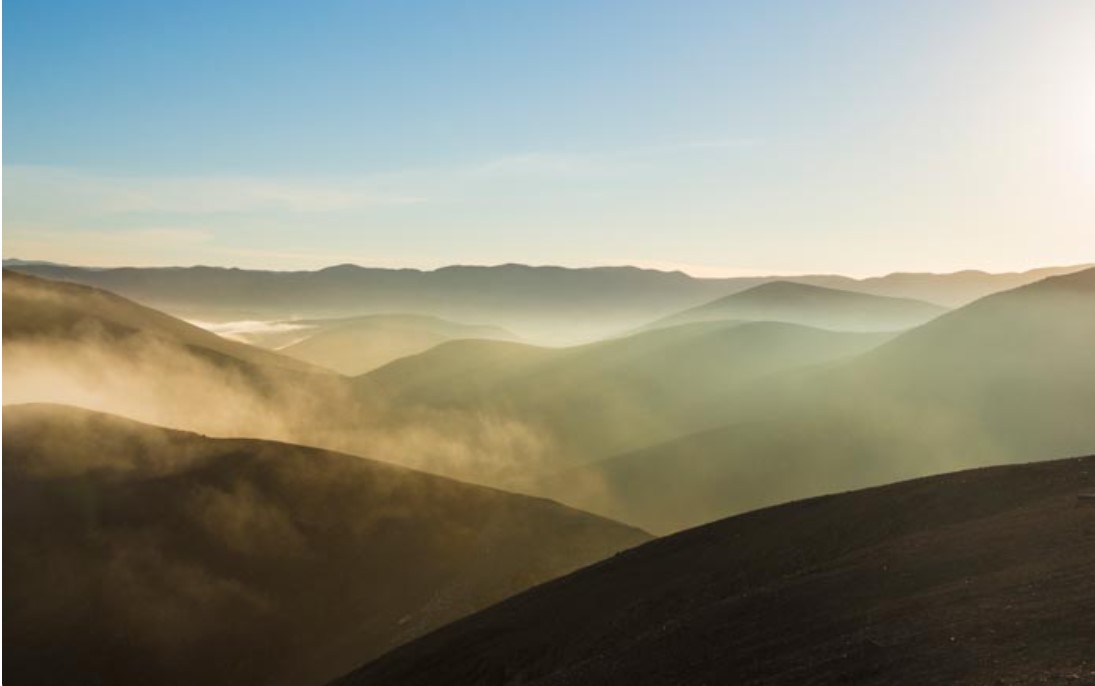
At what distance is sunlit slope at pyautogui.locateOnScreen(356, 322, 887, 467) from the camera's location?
140 metres

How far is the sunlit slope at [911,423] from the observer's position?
86.2m

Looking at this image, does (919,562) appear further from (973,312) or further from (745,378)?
(745,378)

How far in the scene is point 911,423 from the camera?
312 ft

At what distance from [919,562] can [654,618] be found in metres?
8.11

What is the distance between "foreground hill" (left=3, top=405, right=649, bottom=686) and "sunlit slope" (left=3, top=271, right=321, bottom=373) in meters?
57.0

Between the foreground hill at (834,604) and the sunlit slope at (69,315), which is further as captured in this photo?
the sunlit slope at (69,315)

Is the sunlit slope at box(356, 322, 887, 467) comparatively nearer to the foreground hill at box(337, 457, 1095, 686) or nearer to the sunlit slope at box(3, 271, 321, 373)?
the sunlit slope at box(3, 271, 321, 373)

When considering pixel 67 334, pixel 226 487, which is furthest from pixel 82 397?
pixel 226 487

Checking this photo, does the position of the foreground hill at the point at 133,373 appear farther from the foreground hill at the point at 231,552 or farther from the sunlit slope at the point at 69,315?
the foreground hill at the point at 231,552

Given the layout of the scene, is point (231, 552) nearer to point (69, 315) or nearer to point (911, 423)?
point (911, 423)

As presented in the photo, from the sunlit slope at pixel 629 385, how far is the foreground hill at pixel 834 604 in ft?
300

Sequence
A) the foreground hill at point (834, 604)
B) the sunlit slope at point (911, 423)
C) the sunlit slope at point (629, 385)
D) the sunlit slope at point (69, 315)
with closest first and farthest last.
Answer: the foreground hill at point (834, 604)
the sunlit slope at point (911, 423)
the sunlit slope at point (69, 315)
the sunlit slope at point (629, 385)

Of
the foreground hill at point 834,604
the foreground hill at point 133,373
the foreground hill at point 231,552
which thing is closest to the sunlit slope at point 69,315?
the foreground hill at point 133,373

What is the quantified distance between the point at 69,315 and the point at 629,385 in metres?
88.7
